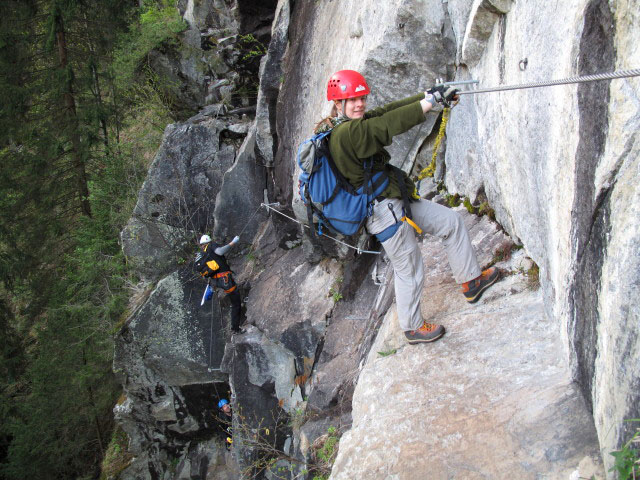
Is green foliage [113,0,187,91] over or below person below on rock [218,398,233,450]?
over

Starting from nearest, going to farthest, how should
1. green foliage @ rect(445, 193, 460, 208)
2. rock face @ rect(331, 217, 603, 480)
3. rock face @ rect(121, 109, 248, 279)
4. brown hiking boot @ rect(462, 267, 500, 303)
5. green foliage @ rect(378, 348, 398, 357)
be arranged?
rock face @ rect(331, 217, 603, 480) < brown hiking boot @ rect(462, 267, 500, 303) < green foliage @ rect(378, 348, 398, 357) < green foliage @ rect(445, 193, 460, 208) < rock face @ rect(121, 109, 248, 279)

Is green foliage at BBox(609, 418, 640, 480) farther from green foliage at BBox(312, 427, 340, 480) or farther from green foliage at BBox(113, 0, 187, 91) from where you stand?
green foliage at BBox(113, 0, 187, 91)

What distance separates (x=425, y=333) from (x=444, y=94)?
1987 mm

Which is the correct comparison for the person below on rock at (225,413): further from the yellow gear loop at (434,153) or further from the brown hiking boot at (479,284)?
the brown hiking boot at (479,284)

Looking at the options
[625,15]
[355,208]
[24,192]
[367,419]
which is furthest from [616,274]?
[24,192]

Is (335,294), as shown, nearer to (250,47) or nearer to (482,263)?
(482,263)

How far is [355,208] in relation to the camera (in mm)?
3803

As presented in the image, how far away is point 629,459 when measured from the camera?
78.7 inches

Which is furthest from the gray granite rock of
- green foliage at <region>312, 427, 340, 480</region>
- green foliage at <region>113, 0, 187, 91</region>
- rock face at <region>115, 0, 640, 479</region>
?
green foliage at <region>312, 427, 340, 480</region>

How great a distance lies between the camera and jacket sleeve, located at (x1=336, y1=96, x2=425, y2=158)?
3119 mm

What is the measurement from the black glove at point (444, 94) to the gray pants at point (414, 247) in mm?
944

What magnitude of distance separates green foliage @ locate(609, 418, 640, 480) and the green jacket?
207 cm

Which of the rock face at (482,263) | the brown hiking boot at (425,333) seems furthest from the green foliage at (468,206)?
the brown hiking boot at (425,333)

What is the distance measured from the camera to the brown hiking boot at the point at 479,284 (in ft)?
13.7
